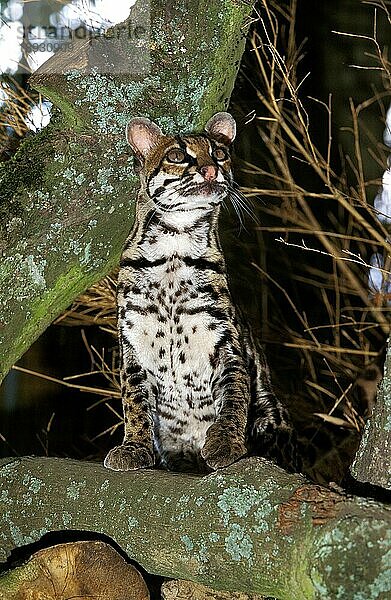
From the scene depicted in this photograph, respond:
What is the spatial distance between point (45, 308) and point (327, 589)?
1311mm

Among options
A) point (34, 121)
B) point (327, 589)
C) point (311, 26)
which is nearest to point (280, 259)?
point (311, 26)

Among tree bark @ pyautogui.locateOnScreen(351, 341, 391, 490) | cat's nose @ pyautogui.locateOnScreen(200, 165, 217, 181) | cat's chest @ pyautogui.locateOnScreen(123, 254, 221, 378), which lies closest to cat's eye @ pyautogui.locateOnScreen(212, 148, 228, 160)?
cat's nose @ pyautogui.locateOnScreen(200, 165, 217, 181)

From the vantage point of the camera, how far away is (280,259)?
13.8 feet

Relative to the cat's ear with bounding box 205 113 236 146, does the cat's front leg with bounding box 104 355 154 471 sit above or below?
below

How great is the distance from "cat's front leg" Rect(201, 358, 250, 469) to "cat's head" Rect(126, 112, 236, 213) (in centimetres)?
48

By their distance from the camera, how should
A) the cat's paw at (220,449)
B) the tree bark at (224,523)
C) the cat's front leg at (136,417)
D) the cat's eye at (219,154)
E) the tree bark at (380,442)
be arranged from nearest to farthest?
the tree bark at (224,523)
the tree bark at (380,442)
the cat's paw at (220,449)
the cat's front leg at (136,417)
the cat's eye at (219,154)

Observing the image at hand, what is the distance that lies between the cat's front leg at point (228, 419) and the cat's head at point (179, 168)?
481 millimetres

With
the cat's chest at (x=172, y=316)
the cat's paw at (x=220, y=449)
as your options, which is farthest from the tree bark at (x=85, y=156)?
the cat's paw at (x=220, y=449)

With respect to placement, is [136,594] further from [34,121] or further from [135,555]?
[34,121]

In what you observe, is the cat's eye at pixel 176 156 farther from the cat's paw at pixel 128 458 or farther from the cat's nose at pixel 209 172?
the cat's paw at pixel 128 458

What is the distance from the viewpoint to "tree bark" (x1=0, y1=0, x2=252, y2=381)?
2.43 m

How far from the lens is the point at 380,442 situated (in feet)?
5.87

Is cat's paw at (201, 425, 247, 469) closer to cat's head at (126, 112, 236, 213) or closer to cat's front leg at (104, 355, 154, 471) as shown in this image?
cat's front leg at (104, 355, 154, 471)

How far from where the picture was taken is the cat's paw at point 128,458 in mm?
2252
